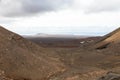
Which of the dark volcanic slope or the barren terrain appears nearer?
the barren terrain

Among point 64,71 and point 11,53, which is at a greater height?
point 11,53

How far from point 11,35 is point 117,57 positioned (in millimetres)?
9179

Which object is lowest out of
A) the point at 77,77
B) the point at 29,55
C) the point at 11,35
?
the point at 77,77

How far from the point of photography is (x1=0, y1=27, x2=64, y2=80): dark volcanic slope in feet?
65.6

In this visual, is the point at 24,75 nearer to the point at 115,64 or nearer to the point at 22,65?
the point at 22,65

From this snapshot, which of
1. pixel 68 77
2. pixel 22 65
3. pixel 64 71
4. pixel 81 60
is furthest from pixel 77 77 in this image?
pixel 81 60

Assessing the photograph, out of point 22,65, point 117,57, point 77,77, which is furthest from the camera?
point 117,57

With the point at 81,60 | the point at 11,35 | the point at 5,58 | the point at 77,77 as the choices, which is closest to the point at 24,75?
the point at 5,58

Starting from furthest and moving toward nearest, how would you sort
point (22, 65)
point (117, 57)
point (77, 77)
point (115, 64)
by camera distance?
point (117, 57) → point (115, 64) → point (22, 65) → point (77, 77)

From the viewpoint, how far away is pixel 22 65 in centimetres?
2072

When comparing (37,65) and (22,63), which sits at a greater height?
(22,63)

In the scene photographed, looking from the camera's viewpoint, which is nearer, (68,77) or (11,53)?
(68,77)

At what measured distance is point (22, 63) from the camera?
20.9m

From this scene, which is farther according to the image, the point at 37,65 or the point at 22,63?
the point at 37,65
